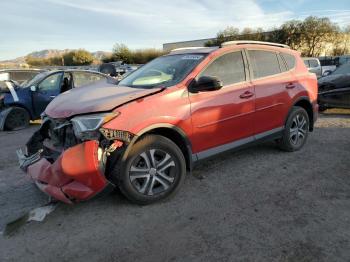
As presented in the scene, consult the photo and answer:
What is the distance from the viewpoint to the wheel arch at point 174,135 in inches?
150

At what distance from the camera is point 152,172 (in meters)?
3.90

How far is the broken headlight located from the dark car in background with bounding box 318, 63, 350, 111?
740 cm

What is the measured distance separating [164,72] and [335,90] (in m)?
6.32

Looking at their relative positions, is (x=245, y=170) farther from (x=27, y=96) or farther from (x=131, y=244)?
(x=27, y=96)

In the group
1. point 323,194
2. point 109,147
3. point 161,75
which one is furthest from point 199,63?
point 323,194

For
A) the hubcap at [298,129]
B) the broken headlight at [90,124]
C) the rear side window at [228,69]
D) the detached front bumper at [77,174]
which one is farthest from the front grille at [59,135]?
the hubcap at [298,129]

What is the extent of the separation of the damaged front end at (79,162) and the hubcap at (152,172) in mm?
277

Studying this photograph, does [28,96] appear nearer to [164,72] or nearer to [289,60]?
[164,72]

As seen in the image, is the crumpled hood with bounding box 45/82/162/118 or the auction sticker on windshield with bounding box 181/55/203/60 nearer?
the crumpled hood with bounding box 45/82/162/118

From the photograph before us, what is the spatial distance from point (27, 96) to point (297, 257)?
8088 millimetres

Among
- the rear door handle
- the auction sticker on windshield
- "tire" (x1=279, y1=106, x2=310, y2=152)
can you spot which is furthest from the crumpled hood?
"tire" (x1=279, y1=106, x2=310, y2=152)

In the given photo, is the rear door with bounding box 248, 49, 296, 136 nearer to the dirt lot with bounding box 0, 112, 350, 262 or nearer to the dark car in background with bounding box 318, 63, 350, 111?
the dirt lot with bounding box 0, 112, 350, 262

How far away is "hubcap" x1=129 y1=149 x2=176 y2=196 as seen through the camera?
149 inches

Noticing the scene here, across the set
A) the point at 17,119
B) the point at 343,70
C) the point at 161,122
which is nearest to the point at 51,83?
the point at 17,119
